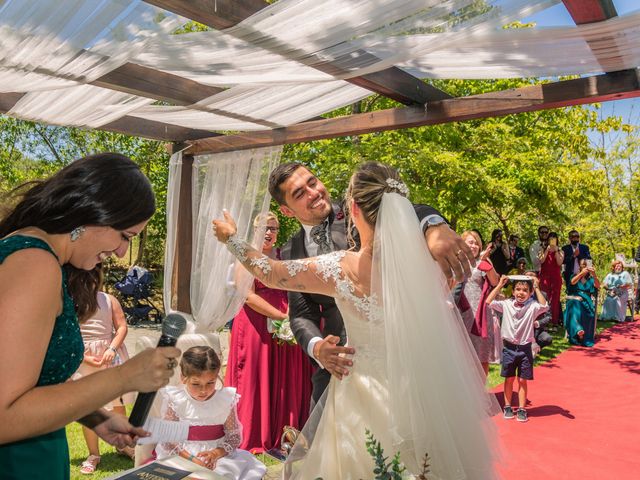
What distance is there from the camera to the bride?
2307mm

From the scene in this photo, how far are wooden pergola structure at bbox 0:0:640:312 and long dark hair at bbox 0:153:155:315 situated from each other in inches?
45.9

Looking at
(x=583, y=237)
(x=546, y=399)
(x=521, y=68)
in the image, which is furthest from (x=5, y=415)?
(x=583, y=237)

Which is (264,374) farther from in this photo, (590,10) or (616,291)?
(616,291)

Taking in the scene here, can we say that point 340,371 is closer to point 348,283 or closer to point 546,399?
point 348,283

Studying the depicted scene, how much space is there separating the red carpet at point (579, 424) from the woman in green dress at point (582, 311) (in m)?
0.90

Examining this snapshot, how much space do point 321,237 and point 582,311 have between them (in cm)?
737

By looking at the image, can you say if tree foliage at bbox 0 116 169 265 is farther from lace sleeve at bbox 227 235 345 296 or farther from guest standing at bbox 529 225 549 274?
lace sleeve at bbox 227 235 345 296

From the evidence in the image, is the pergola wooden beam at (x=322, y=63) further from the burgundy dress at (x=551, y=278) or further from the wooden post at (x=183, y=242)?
the burgundy dress at (x=551, y=278)

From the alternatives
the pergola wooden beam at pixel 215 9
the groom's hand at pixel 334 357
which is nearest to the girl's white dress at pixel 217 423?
the groom's hand at pixel 334 357

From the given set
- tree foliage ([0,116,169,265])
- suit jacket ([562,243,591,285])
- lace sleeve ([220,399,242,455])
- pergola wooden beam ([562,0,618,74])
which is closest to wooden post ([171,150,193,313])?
lace sleeve ([220,399,242,455])

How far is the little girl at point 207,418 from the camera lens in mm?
3332

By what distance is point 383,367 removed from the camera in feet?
8.73

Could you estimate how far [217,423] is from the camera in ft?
11.3

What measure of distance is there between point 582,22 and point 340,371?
7.29 ft
